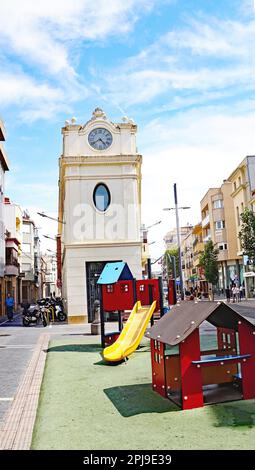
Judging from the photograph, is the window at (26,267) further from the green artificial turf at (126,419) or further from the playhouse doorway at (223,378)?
the playhouse doorway at (223,378)

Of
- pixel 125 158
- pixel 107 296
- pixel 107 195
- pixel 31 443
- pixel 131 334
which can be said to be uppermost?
pixel 125 158

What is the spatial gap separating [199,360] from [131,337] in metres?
4.25

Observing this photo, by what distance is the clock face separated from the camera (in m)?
24.0

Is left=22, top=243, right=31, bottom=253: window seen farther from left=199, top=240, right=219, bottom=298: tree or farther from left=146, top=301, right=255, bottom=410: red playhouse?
left=146, top=301, right=255, bottom=410: red playhouse

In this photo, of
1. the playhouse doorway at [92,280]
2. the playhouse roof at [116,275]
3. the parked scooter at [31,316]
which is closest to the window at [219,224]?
the playhouse doorway at [92,280]

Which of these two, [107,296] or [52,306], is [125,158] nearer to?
[52,306]

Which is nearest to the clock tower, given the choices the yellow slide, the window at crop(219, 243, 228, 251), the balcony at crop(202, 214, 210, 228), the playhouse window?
the playhouse window

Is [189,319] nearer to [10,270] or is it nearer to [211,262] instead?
[10,270]

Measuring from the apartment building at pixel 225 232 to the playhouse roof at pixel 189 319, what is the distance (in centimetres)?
4432

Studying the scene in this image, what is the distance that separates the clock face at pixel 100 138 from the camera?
24.0m

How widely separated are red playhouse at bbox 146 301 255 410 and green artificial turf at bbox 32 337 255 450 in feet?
0.69

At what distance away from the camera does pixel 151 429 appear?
5.13m
